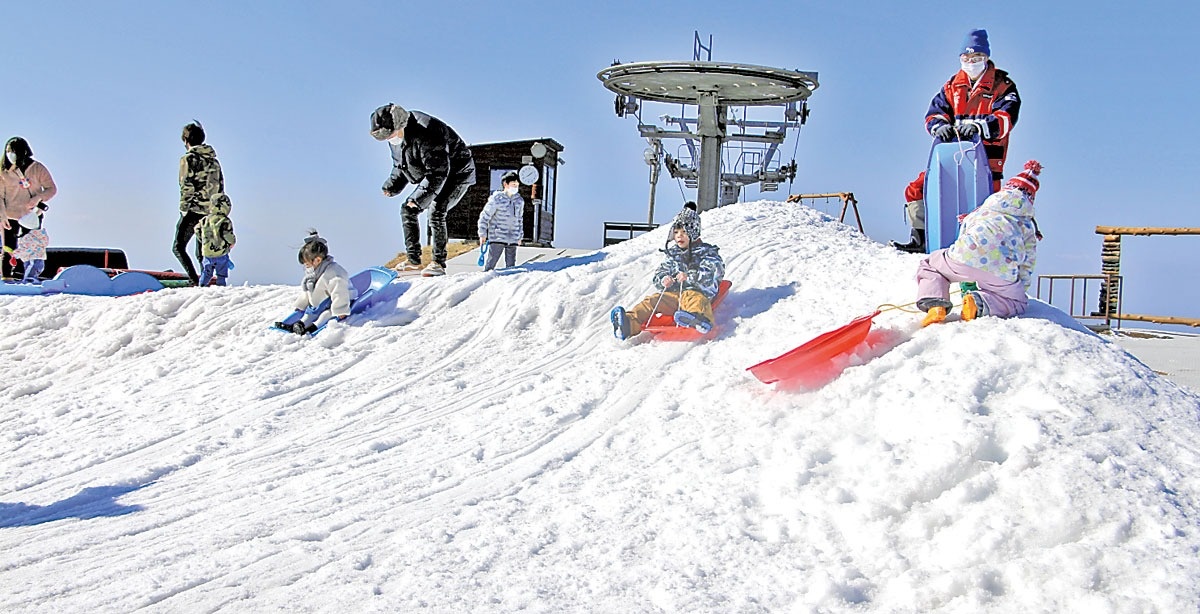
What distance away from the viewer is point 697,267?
253 inches

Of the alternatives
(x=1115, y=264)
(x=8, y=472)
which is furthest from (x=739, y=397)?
(x=1115, y=264)

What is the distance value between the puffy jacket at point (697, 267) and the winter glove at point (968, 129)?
6.91 feet

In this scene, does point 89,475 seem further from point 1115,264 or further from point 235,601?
point 1115,264

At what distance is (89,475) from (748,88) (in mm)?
18781

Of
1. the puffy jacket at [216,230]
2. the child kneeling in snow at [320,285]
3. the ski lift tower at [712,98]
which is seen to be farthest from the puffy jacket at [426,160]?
the ski lift tower at [712,98]

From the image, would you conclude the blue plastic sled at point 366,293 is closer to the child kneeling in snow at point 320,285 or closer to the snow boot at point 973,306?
the child kneeling in snow at point 320,285

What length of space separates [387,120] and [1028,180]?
5.64m

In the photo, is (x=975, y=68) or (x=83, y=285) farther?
(x=83, y=285)

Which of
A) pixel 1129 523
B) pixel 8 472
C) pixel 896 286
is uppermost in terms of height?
pixel 896 286

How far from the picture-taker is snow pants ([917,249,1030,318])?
5000mm

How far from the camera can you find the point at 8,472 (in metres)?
5.01

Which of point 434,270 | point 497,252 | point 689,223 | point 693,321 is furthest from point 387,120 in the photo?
point 693,321

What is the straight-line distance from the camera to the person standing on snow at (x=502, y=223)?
9.74 m

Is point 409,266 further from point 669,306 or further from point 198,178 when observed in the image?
point 669,306
